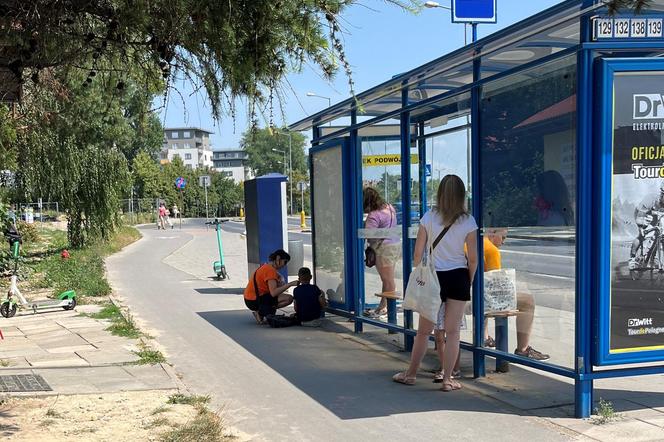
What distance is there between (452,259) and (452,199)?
51cm

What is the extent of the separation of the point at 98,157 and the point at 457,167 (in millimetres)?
19497

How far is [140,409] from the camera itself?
5500mm

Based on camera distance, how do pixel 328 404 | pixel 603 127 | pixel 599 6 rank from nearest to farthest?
pixel 599 6, pixel 603 127, pixel 328 404

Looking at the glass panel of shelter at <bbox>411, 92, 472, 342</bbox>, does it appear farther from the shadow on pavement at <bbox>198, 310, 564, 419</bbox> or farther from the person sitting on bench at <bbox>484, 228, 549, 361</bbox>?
the shadow on pavement at <bbox>198, 310, 564, 419</bbox>

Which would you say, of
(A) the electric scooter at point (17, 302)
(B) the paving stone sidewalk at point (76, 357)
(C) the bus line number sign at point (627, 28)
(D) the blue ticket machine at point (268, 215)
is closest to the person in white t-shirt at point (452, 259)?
(C) the bus line number sign at point (627, 28)

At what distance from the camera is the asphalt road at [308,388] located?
5.03 meters

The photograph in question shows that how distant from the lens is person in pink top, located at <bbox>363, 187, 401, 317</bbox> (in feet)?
27.3

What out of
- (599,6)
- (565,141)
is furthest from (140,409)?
(599,6)

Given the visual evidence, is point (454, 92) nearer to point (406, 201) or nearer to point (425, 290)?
point (406, 201)

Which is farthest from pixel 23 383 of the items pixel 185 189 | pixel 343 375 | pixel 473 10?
pixel 185 189

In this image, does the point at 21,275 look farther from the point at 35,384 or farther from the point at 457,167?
the point at 457,167

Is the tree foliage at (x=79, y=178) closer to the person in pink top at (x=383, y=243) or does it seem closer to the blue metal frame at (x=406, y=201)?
the person in pink top at (x=383, y=243)

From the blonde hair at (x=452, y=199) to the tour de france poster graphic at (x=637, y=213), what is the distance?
130 centimetres

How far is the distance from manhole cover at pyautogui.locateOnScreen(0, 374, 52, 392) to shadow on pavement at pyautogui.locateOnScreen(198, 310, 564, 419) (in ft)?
7.23
